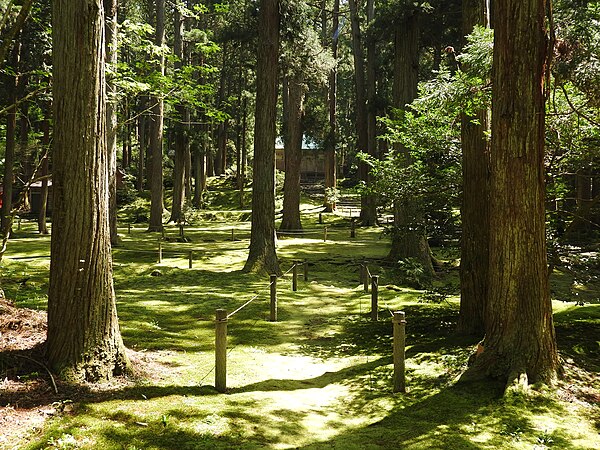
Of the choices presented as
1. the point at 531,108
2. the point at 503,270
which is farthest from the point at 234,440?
the point at 531,108

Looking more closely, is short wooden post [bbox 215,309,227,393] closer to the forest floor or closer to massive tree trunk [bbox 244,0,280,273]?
the forest floor

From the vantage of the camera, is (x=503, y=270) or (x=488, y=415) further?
(x=503, y=270)

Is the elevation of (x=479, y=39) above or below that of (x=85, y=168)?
above

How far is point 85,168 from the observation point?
5184mm

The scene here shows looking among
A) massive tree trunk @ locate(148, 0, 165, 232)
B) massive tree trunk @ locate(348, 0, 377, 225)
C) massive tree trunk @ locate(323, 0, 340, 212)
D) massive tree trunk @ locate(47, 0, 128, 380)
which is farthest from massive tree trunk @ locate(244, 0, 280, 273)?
massive tree trunk @ locate(323, 0, 340, 212)

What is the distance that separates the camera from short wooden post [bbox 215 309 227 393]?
18.1 feet

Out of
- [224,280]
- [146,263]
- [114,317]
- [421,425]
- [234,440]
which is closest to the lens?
[234,440]

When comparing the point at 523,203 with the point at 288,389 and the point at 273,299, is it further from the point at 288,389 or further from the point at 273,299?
the point at 273,299

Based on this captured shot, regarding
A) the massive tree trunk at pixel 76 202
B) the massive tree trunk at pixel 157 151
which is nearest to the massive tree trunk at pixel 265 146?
the massive tree trunk at pixel 76 202

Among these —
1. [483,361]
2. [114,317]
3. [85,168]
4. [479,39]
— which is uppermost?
[479,39]

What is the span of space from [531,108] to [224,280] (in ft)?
32.1

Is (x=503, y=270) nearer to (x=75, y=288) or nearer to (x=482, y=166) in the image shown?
(x=482, y=166)

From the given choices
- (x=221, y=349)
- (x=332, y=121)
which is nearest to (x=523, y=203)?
(x=221, y=349)

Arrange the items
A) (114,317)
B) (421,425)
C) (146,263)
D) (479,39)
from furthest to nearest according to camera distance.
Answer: (146,263) → (479,39) → (114,317) → (421,425)
